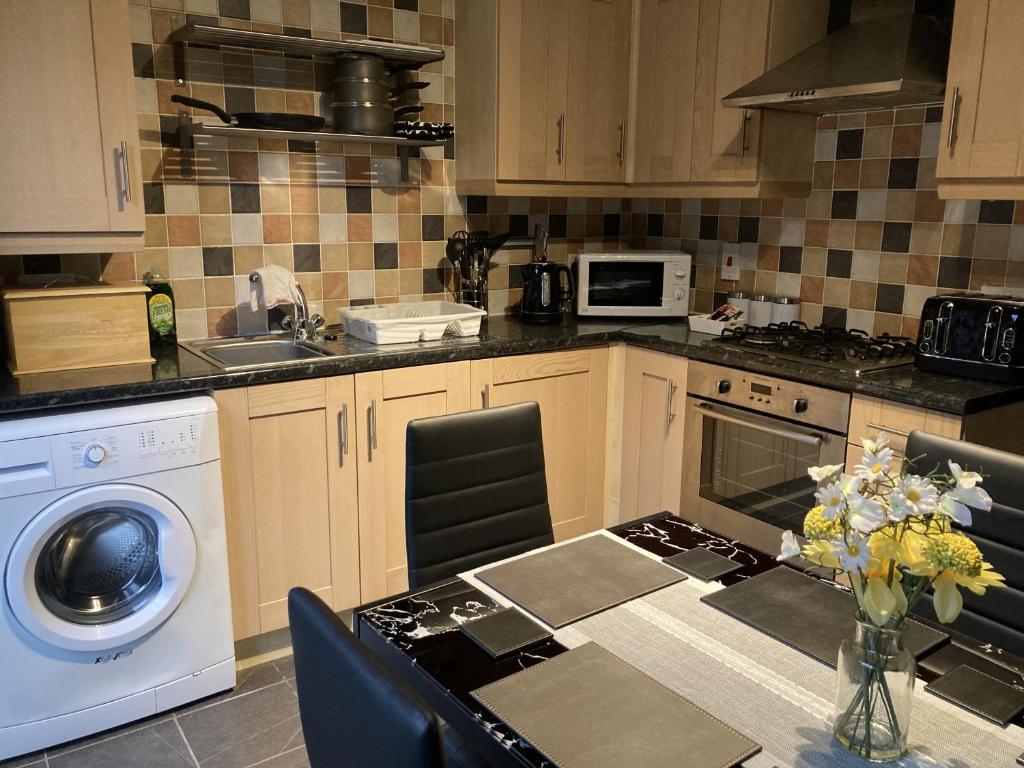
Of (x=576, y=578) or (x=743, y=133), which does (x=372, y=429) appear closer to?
(x=576, y=578)

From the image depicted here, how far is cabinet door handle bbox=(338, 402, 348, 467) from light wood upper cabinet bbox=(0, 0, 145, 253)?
802 millimetres

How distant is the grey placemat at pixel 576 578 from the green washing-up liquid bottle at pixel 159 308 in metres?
1.68

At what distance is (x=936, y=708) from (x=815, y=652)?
7.1 inches

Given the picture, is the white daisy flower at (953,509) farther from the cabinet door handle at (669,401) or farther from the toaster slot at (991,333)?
the cabinet door handle at (669,401)

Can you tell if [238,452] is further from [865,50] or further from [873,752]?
[865,50]

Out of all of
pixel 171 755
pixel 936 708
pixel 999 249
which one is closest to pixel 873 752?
pixel 936 708

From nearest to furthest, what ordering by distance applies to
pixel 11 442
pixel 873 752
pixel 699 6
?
pixel 873 752 → pixel 11 442 → pixel 699 6

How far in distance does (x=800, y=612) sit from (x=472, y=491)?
0.75 m

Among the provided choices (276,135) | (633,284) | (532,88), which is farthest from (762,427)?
(276,135)

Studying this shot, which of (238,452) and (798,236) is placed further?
(798,236)

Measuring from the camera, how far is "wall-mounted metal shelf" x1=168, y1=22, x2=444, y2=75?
102 inches

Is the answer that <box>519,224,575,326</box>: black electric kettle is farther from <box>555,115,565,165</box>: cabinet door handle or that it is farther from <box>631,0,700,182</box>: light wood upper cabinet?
<box>631,0,700,182</box>: light wood upper cabinet

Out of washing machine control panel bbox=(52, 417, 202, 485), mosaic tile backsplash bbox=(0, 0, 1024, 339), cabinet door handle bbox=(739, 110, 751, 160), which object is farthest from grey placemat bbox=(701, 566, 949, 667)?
cabinet door handle bbox=(739, 110, 751, 160)

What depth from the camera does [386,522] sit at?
110 inches
